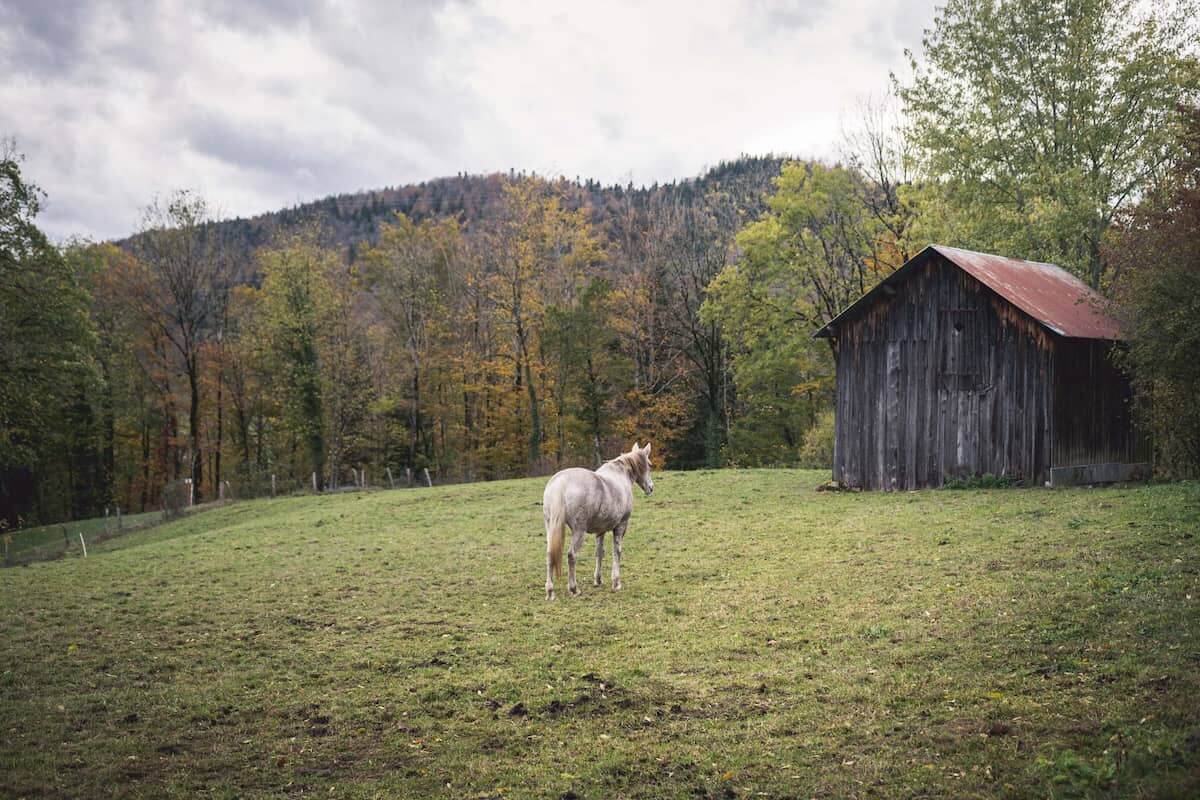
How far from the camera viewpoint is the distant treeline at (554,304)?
31328 millimetres

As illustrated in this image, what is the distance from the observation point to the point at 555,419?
161 feet

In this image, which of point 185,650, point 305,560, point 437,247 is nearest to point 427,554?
point 305,560

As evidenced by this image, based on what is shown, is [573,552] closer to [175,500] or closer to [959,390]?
[959,390]

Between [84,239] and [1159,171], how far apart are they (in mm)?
56561

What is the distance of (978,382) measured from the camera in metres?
23.1

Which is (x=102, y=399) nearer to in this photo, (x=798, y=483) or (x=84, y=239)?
(x=84, y=239)

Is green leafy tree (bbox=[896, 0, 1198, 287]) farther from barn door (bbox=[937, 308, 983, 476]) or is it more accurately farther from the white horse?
the white horse

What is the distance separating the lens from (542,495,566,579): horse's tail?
12703mm

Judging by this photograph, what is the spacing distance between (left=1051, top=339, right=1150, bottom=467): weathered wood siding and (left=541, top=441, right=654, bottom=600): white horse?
47.8 ft

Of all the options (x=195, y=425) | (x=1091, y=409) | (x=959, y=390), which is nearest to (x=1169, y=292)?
(x=1091, y=409)

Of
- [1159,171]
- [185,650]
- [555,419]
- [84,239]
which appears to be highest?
[84,239]

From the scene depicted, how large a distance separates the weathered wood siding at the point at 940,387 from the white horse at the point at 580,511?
44.4 feet

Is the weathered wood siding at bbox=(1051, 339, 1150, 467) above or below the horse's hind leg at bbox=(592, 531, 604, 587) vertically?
above

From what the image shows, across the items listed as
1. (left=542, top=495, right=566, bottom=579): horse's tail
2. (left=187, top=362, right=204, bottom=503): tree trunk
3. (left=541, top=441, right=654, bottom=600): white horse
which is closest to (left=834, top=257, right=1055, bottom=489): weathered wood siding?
(left=541, top=441, right=654, bottom=600): white horse
